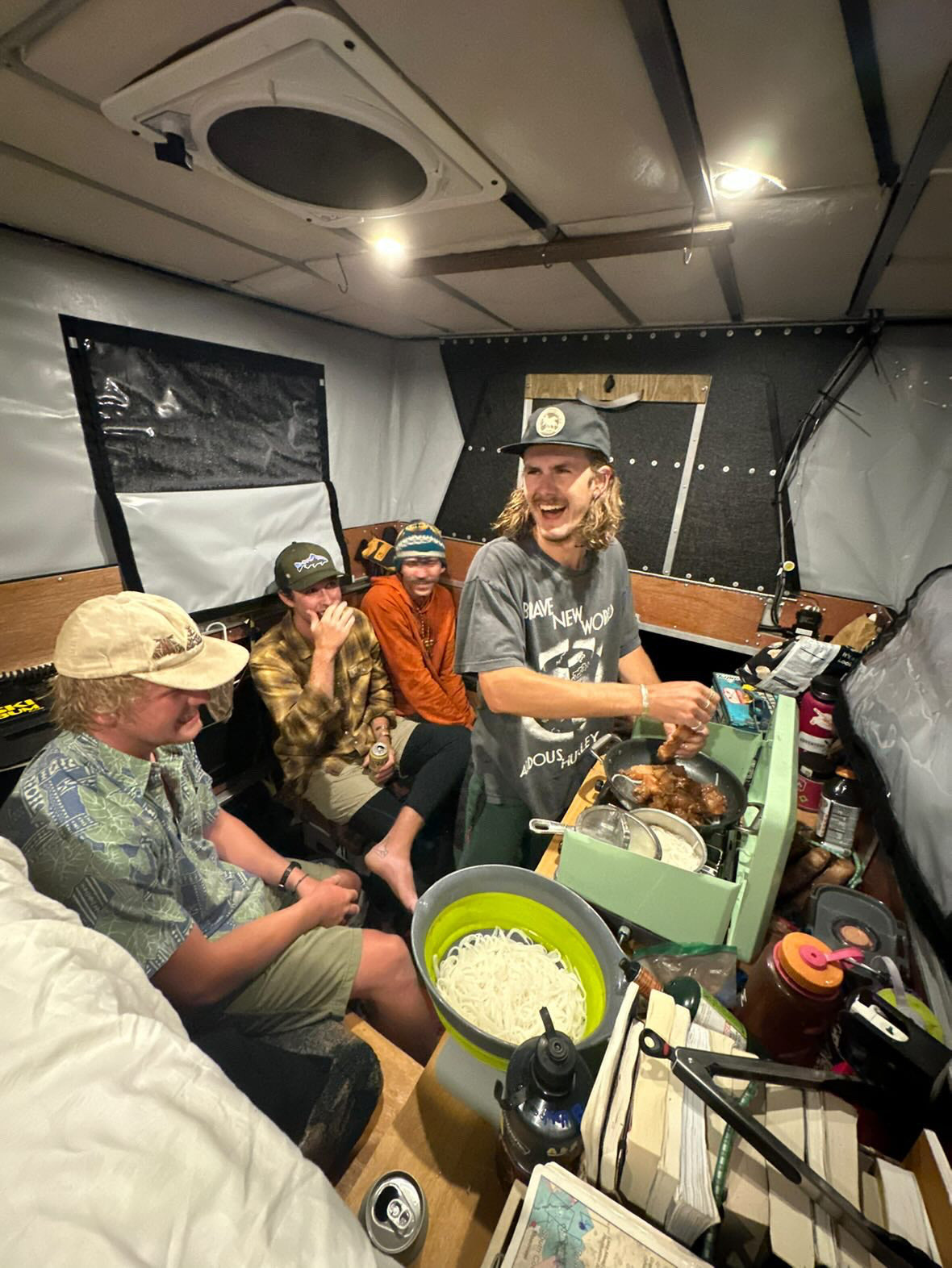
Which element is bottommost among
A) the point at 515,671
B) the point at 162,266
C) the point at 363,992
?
the point at 363,992

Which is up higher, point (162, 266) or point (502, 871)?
point (162, 266)

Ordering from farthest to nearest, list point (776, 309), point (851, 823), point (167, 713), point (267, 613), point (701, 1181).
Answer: point (267, 613), point (776, 309), point (851, 823), point (167, 713), point (701, 1181)

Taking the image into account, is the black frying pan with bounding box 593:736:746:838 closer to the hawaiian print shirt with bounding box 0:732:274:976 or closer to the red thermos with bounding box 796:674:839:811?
the red thermos with bounding box 796:674:839:811

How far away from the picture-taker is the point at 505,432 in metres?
2.91

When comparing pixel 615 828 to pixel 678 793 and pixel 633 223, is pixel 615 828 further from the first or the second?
pixel 633 223

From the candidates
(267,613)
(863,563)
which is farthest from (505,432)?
(863,563)

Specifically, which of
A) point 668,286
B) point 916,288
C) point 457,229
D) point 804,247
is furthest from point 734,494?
point 457,229

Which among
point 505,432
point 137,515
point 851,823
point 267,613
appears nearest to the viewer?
point 851,823

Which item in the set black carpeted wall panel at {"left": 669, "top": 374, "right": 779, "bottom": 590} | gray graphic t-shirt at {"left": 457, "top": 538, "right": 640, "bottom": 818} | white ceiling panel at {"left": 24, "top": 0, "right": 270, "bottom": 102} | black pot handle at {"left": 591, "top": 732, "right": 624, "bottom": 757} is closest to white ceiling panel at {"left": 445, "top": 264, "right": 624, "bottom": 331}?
black carpeted wall panel at {"left": 669, "top": 374, "right": 779, "bottom": 590}

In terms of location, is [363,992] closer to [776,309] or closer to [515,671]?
[515,671]

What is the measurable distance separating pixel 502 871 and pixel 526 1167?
1.31 feet

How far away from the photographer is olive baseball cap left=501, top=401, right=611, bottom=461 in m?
1.26

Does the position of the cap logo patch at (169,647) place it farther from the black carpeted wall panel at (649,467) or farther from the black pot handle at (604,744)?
the black carpeted wall panel at (649,467)

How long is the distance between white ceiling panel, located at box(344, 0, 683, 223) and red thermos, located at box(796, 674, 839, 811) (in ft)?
4.58
